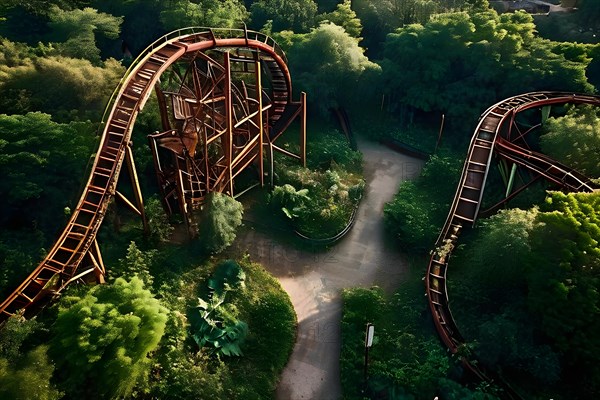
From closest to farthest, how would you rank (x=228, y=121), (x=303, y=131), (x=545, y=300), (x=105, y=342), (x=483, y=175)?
(x=105, y=342) < (x=545, y=300) < (x=228, y=121) < (x=483, y=175) < (x=303, y=131)

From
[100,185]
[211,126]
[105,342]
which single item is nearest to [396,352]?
[105,342]

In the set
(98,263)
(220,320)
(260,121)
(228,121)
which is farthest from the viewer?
(260,121)

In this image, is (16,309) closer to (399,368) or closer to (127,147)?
(127,147)

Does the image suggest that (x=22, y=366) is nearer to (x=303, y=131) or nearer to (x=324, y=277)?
(x=324, y=277)

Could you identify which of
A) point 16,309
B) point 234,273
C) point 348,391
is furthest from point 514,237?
point 16,309

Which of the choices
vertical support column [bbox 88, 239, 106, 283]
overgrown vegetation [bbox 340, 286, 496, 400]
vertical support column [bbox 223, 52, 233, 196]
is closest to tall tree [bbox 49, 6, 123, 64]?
vertical support column [bbox 223, 52, 233, 196]

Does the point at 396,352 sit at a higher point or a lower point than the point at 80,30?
lower
